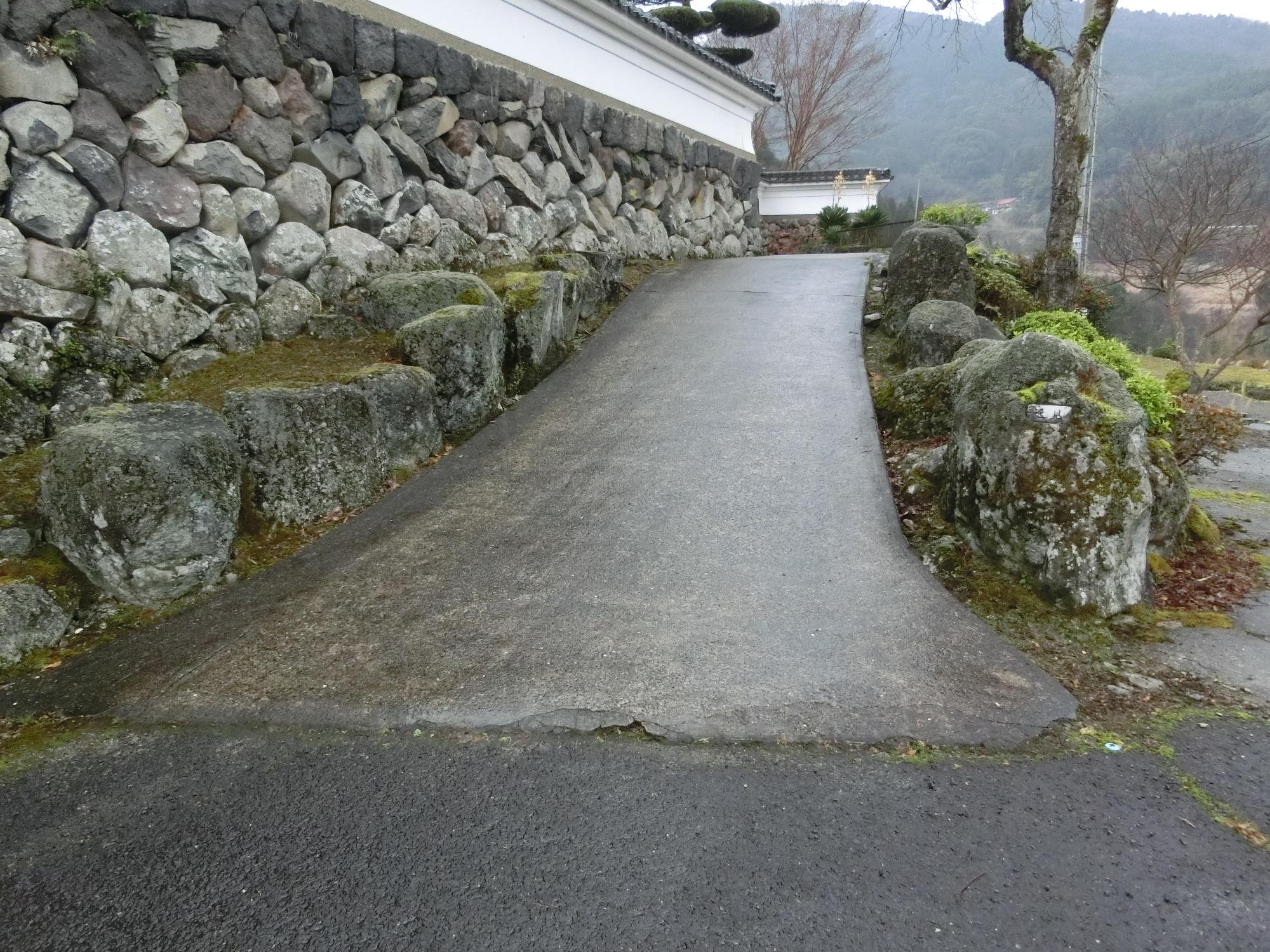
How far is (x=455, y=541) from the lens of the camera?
4.64m

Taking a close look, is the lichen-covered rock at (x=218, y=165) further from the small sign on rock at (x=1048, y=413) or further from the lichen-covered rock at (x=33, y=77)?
the small sign on rock at (x=1048, y=413)

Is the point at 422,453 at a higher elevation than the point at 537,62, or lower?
lower

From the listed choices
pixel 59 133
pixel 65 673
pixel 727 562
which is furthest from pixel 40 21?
pixel 727 562

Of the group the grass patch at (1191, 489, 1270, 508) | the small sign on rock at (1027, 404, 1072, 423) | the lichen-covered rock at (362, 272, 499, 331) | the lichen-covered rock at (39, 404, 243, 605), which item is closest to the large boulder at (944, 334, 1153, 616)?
the small sign on rock at (1027, 404, 1072, 423)

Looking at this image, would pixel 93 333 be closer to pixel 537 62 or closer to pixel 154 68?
pixel 154 68

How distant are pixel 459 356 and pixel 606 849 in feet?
14.0

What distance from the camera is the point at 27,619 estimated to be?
3.54 m

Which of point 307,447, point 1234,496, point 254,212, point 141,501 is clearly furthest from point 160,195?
point 1234,496

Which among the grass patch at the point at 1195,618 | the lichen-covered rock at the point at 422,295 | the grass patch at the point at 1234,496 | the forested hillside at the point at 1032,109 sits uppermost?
the forested hillside at the point at 1032,109

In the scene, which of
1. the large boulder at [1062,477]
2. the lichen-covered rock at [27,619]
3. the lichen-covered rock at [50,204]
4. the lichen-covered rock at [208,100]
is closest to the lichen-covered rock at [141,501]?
the lichen-covered rock at [27,619]

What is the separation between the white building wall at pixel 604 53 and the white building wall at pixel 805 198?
12.5 feet

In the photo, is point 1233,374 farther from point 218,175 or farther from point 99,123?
point 99,123

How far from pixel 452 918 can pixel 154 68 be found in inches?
232

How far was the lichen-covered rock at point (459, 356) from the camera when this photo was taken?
578 centimetres
